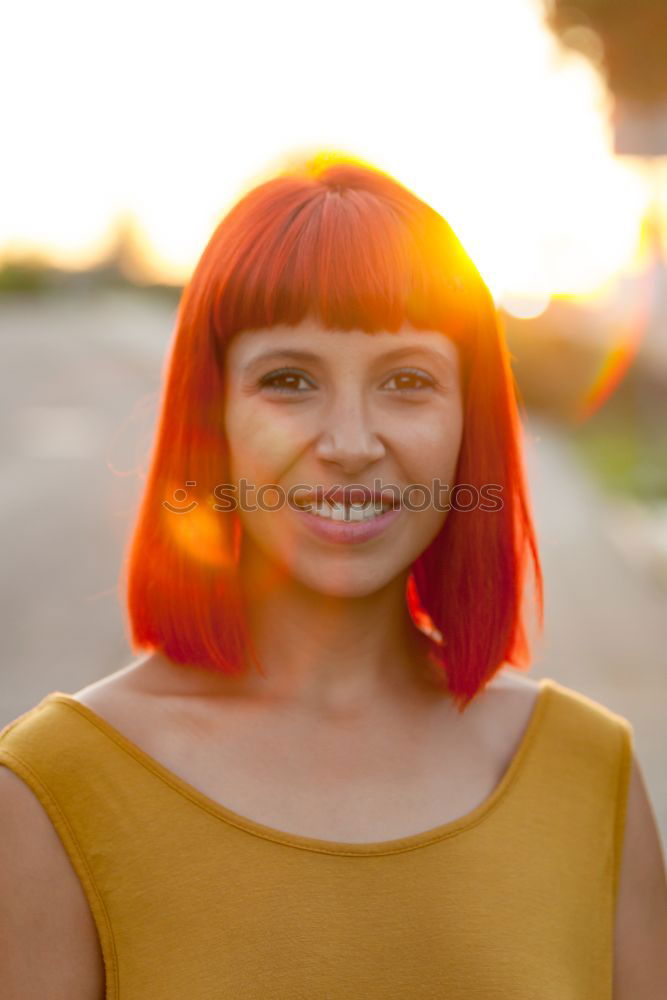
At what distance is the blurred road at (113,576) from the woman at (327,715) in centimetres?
42

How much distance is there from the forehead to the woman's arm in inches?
35.2

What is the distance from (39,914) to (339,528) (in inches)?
28.5

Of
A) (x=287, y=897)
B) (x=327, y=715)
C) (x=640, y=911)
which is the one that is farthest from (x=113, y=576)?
(x=287, y=897)

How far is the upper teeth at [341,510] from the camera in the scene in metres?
1.99

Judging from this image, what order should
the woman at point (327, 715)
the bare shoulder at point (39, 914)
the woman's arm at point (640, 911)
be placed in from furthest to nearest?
the woman's arm at point (640, 911)
the woman at point (327, 715)
the bare shoulder at point (39, 914)

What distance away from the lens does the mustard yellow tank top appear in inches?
69.8

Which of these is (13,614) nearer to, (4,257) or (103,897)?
(103,897)

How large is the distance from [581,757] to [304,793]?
1.76 ft

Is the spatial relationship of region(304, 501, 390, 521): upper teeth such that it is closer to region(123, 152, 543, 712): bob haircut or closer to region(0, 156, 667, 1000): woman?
region(0, 156, 667, 1000): woman

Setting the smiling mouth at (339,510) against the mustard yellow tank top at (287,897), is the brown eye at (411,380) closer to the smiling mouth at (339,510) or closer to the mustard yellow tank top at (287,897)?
the smiling mouth at (339,510)

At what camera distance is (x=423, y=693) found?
2.30 m

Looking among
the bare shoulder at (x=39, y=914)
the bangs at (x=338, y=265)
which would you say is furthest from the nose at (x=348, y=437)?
the bare shoulder at (x=39, y=914)

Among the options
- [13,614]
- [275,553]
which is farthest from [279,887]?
[13,614]

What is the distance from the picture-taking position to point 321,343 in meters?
1.97
